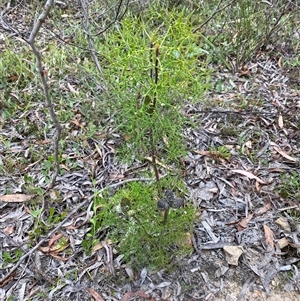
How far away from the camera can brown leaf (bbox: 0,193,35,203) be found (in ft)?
7.41

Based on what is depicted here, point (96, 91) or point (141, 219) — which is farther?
point (96, 91)

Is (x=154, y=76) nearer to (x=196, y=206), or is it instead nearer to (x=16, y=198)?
(x=196, y=206)

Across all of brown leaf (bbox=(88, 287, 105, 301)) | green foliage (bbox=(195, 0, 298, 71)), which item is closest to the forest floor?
brown leaf (bbox=(88, 287, 105, 301))

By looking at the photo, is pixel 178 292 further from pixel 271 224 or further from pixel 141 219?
pixel 271 224

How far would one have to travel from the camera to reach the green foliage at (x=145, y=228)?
1.82 metres

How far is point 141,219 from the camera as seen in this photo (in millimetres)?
1849

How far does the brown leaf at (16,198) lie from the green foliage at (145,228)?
0.49 meters

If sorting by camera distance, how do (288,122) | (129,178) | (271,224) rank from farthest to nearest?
1. (288,122)
2. (129,178)
3. (271,224)

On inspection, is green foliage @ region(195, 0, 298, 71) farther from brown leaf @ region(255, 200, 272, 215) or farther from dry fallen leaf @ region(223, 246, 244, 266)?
dry fallen leaf @ region(223, 246, 244, 266)

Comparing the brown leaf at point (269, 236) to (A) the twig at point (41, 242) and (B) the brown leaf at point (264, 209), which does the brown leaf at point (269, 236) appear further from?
(A) the twig at point (41, 242)

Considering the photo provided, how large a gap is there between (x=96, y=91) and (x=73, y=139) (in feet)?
1.66

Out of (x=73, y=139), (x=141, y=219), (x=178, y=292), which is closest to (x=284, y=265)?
(x=178, y=292)

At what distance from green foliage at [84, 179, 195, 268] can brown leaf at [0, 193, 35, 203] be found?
49cm

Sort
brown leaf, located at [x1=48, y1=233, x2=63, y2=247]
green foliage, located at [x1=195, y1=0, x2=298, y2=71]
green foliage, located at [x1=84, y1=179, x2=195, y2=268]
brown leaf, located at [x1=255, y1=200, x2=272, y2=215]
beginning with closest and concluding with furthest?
1. green foliage, located at [x1=84, y1=179, x2=195, y2=268]
2. brown leaf, located at [x1=48, y1=233, x2=63, y2=247]
3. brown leaf, located at [x1=255, y1=200, x2=272, y2=215]
4. green foliage, located at [x1=195, y1=0, x2=298, y2=71]
